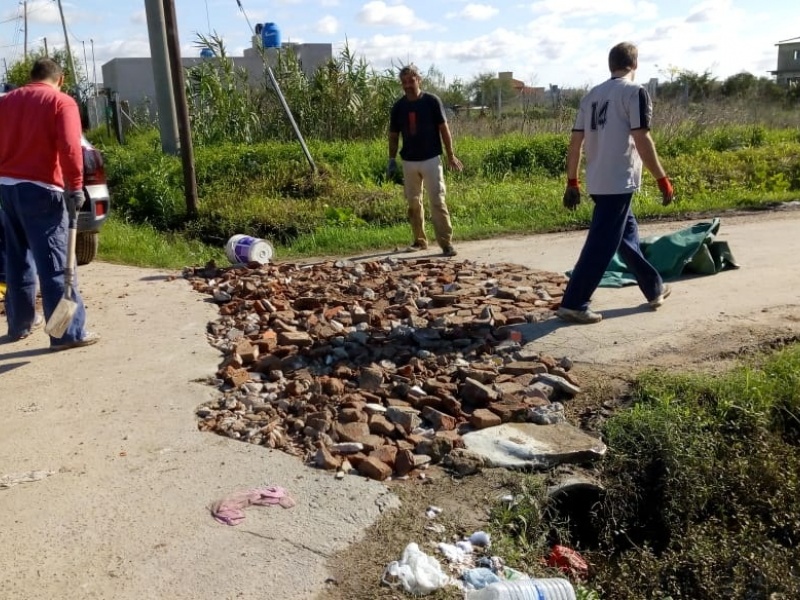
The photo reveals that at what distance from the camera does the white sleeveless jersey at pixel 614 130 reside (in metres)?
5.91

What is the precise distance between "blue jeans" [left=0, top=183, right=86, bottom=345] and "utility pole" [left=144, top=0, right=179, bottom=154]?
8.52m

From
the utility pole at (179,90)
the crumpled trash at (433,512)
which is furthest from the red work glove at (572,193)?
the utility pole at (179,90)

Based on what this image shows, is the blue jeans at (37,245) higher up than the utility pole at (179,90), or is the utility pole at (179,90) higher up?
the utility pole at (179,90)

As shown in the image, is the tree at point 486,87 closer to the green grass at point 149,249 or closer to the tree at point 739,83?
the tree at point 739,83

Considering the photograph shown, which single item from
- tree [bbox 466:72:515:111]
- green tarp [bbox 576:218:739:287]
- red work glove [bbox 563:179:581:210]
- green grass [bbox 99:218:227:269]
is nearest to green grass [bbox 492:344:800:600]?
red work glove [bbox 563:179:581:210]

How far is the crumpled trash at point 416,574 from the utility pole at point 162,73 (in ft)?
39.9

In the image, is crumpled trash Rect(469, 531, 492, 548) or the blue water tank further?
the blue water tank

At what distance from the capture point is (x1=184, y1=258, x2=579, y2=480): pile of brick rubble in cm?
452

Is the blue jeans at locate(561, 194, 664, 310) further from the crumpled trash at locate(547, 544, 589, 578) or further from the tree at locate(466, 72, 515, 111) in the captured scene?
the tree at locate(466, 72, 515, 111)

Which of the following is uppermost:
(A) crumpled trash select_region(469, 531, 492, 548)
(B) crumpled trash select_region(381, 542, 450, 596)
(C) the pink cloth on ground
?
(C) the pink cloth on ground

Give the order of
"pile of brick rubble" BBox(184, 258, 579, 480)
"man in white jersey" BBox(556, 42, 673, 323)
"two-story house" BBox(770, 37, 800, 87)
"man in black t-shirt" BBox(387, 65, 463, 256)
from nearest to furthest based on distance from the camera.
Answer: "pile of brick rubble" BBox(184, 258, 579, 480) → "man in white jersey" BBox(556, 42, 673, 323) → "man in black t-shirt" BBox(387, 65, 463, 256) → "two-story house" BBox(770, 37, 800, 87)

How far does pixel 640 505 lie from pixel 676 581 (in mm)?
534

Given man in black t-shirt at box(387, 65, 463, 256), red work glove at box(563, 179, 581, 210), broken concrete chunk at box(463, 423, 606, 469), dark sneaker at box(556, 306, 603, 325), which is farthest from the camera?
man in black t-shirt at box(387, 65, 463, 256)

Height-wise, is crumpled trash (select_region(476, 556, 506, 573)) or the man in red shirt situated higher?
the man in red shirt
